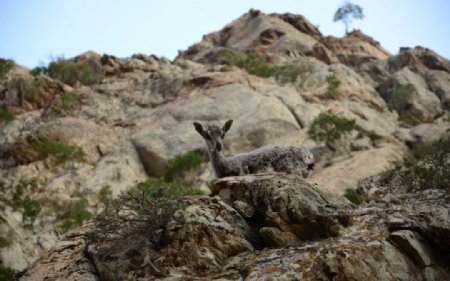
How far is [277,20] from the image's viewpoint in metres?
67.7

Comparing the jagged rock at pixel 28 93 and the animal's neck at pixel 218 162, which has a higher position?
the jagged rock at pixel 28 93

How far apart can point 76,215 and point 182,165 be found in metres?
7.84

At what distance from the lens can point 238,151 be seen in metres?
31.2

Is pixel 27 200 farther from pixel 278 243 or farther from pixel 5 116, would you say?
pixel 278 243

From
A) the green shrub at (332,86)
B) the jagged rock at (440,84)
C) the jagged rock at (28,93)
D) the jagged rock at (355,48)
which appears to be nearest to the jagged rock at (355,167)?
the green shrub at (332,86)

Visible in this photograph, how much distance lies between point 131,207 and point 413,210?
4.73 metres

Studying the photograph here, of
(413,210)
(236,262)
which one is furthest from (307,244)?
(413,210)

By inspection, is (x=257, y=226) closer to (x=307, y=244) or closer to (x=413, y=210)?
(x=307, y=244)

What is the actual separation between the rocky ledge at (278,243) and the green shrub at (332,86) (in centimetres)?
3430

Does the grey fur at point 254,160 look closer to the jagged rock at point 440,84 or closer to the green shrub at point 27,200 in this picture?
the green shrub at point 27,200

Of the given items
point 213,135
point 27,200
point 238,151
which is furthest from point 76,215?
point 213,135

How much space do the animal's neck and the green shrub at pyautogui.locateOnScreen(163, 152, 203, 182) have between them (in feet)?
60.3

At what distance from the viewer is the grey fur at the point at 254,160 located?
37.1 ft

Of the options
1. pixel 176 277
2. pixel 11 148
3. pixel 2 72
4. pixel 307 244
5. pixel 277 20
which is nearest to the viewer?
pixel 176 277
